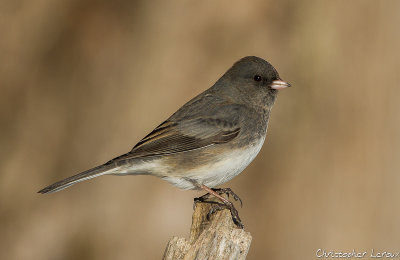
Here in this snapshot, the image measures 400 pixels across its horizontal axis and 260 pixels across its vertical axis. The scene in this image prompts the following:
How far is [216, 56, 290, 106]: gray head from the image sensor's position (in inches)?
238

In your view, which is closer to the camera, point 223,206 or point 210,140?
point 223,206

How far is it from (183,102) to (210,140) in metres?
1.12

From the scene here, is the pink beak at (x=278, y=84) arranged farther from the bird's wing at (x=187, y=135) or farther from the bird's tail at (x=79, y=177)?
the bird's tail at (x=79, y=177)

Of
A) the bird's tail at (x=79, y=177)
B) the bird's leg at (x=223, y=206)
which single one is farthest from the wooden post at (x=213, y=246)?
the bird's tail at (x=79, y=177)

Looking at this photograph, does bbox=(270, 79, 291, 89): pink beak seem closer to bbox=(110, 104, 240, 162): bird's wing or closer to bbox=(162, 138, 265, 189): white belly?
bbox=(110, 104, 240, 162): bird's wing

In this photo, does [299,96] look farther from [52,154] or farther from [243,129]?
[52,154]

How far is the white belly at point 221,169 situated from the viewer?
538cm

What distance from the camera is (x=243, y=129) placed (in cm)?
565

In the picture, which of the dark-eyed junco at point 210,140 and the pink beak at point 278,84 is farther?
the pink beak at point 278,84

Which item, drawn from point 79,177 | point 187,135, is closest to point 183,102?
point 187,135

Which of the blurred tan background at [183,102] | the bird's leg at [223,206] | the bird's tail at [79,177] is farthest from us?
the blurred tan background at [183,102]

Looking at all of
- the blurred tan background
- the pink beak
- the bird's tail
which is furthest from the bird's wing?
the blurred tan background

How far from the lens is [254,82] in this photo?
20.1 feet

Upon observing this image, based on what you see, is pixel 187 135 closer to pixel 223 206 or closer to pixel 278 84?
pixel 223 206
